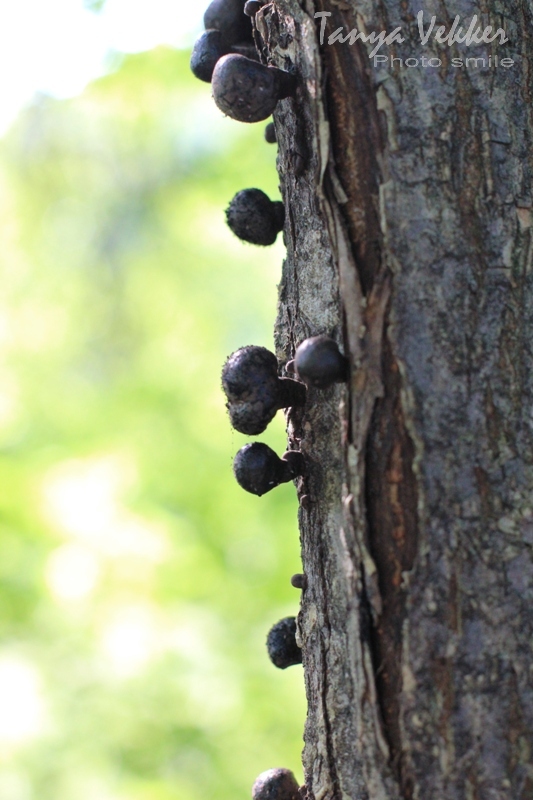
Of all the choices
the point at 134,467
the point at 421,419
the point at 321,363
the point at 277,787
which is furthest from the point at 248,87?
the point at 134,467

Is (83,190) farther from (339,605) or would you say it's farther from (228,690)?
(339,605)

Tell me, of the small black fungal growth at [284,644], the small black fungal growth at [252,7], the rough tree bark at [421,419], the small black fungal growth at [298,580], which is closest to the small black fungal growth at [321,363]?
the rough tree bark at [421,419]

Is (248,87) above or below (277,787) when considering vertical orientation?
above

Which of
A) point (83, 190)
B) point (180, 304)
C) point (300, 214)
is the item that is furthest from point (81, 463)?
point (83, 190)

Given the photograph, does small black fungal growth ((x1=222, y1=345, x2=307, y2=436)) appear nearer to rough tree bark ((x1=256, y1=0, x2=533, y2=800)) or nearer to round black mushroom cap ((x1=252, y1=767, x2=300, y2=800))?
rough tree bark ((x1=256, y1=0, x2=533, y2=800))

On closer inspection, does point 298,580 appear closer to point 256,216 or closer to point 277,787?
point 277,787

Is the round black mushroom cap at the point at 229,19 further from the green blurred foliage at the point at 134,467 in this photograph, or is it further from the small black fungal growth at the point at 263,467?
the green blurred foliage at the point at 134,467
